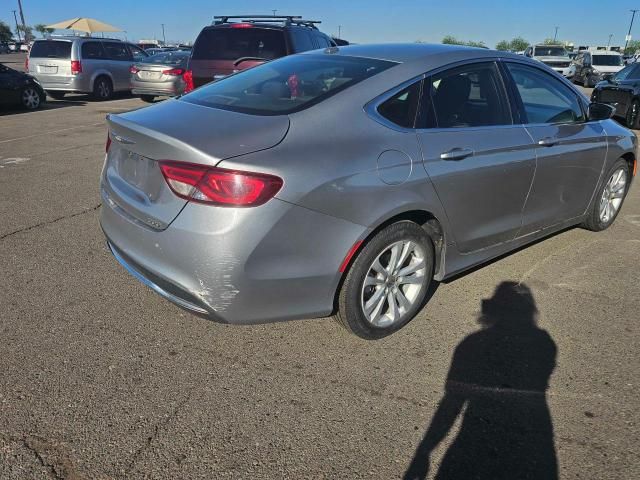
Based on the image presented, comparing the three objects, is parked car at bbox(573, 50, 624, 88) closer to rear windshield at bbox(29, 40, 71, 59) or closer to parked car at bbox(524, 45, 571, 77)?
parked car at bbox(524, 45, 571, 77)

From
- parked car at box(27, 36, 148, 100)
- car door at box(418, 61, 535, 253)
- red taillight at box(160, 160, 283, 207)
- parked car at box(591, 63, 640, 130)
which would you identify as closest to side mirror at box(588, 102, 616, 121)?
car door at box(418, 61, 535, 253)

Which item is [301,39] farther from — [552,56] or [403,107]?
[552,56]

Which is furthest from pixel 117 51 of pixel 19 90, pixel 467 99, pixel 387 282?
pixel 387 282

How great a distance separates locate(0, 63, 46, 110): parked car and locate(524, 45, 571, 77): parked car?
22848mm

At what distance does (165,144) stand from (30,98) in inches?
503

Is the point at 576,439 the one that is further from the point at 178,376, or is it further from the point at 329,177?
the point at 178,376

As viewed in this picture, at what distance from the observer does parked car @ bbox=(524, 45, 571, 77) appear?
2617 centimetres

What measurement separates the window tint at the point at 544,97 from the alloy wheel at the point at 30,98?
42.1ft

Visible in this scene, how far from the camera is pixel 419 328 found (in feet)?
10.8

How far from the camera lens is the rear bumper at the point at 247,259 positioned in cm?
241

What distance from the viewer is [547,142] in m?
3.73

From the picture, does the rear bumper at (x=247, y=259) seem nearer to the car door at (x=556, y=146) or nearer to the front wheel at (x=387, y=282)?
the front wheel at (x=387, y=282)

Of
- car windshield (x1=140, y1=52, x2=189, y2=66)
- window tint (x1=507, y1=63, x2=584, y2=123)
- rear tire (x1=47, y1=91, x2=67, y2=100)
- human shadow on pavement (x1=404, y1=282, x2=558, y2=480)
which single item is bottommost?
rear tire (x1=47, y1=91, x2=67, y2=100)

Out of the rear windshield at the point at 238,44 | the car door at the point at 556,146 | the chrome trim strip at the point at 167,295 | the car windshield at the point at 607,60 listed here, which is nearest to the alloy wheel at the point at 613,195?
the car door at the point at 556,146
